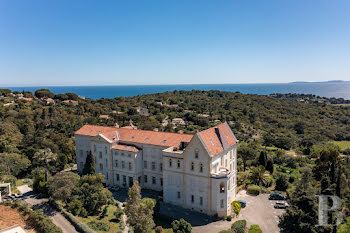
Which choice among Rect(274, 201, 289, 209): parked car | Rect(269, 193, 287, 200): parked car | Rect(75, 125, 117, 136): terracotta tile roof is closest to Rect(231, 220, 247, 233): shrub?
Rect(274, 201, 289, 209): parked car

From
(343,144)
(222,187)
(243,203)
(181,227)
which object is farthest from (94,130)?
(343,144)

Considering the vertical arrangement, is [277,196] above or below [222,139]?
below

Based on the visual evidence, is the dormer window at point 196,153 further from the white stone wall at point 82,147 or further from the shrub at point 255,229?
the white stone wall at point 82,147

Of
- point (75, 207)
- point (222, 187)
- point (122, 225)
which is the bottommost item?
point (122, 225)

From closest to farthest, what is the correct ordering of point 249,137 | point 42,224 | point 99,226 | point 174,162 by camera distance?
point 42,224
point 99,226
point 174,162
point 249,137

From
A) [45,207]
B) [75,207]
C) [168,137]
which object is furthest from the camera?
[168,137]

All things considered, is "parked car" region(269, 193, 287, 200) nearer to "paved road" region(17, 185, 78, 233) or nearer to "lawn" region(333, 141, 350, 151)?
"paved road" region(17, 185, 78, 233)

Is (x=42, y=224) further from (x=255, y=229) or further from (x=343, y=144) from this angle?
(x=343, y=144)
